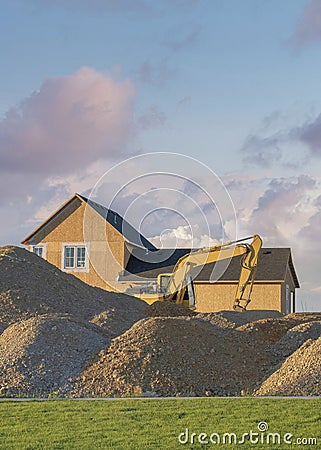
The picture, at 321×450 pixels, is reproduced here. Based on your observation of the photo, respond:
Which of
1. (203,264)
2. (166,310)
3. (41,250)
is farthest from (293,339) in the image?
(41,250)

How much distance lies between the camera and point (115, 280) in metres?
40.4

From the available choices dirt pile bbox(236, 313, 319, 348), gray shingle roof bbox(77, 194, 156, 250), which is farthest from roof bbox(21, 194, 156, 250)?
dirt pile bbox(236, 313, 319, 348)

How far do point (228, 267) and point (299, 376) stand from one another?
2713cm

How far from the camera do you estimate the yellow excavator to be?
90.4 feet

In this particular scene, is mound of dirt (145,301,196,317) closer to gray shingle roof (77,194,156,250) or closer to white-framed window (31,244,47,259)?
gray shingle roof (77,194,156,250)

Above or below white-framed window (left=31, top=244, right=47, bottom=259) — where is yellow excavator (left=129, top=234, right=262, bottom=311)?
below

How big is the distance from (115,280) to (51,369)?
2505 cm

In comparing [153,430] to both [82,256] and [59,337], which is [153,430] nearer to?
[59,337]

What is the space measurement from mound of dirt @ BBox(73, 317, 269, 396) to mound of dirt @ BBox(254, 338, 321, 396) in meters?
0.85

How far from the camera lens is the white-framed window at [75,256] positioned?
4094cm

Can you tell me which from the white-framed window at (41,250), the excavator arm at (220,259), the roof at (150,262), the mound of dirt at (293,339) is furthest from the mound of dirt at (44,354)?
A: the white-framed window at (41,250)

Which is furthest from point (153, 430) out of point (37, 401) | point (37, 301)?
point (37, 301)

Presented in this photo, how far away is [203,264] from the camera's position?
94.9ft

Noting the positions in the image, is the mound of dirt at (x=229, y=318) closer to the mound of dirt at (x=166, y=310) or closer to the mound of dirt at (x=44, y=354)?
the mound of dirt at (x=166, y=310)
